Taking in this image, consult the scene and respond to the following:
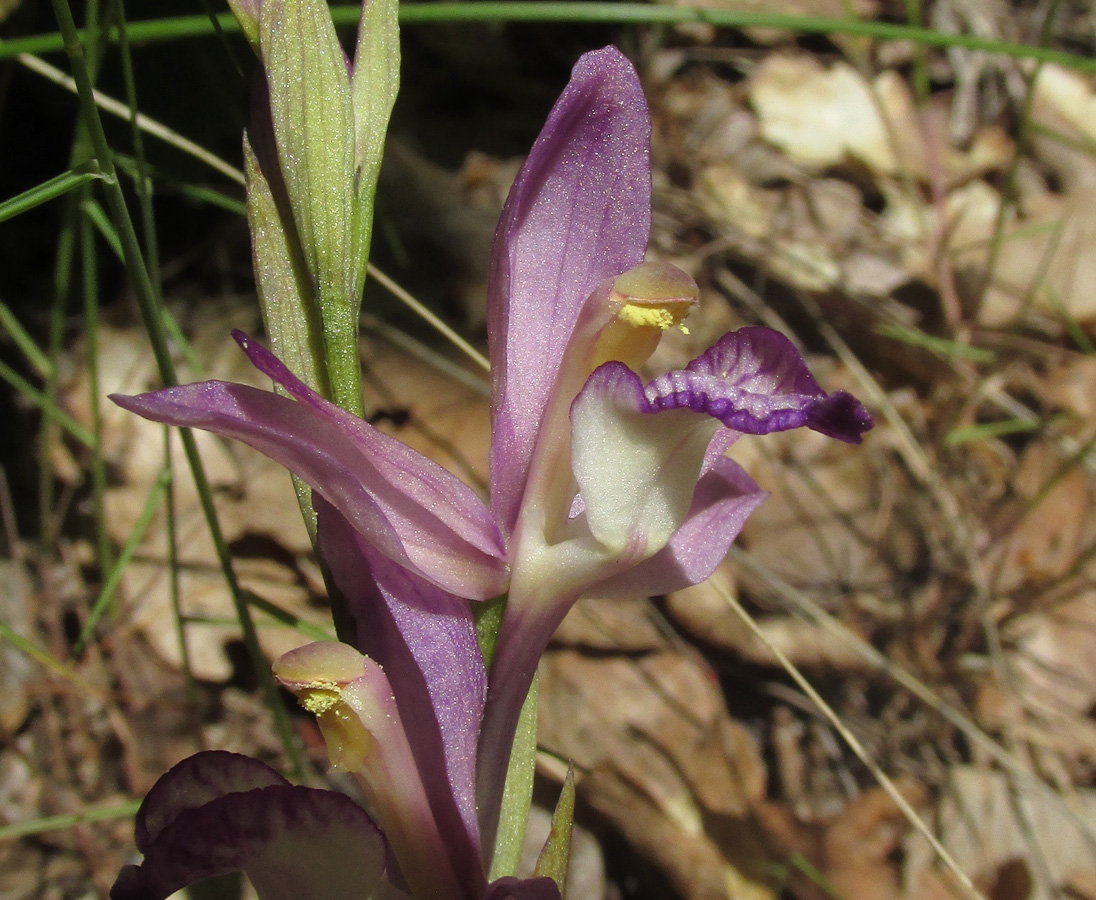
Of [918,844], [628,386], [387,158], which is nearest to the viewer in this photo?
[628,386]

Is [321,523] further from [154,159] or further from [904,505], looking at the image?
[904,505]

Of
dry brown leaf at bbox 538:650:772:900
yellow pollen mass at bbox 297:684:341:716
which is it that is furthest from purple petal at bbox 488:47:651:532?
dry brown leaf at bbox 538:650:772:900

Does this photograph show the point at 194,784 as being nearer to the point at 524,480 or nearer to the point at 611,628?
the point at 524,480

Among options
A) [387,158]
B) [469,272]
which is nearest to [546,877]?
[469,272]

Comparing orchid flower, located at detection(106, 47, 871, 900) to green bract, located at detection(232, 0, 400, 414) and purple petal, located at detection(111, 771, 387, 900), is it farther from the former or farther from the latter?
green bract, located at detection(232, 0, 400, 414)

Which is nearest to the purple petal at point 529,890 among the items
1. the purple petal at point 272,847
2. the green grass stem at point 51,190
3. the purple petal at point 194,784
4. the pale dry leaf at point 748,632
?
the purple petal at point 272,847

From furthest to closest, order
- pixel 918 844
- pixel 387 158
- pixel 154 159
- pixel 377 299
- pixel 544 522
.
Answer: pixel 387 158 → pixel 377 299 → pixel 154 159 → pixel 918 844 → pixel 544 522

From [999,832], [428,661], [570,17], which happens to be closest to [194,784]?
[428,661]
